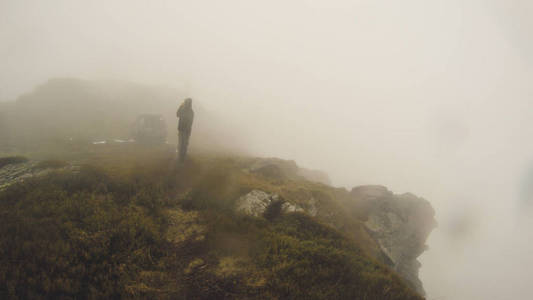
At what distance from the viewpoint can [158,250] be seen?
10.6 m

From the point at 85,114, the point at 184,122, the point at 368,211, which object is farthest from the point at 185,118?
the point at 85,114

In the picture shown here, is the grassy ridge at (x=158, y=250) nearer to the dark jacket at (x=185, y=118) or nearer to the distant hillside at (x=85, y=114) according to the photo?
the dark jacket at (x=185, y=118)

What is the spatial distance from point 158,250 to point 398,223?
92.5 ft

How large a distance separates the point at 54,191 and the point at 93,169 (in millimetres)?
4758

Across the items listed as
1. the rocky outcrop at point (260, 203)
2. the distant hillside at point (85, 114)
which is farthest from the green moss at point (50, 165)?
the distant hillside at point (85, 114)

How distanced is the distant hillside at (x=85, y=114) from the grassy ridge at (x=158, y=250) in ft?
118

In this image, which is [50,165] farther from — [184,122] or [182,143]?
[184,122]

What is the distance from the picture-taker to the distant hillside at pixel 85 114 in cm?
4381

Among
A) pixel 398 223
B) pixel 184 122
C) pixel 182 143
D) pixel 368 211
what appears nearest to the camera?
pixel 184 122

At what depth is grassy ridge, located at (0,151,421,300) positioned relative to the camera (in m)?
8.39

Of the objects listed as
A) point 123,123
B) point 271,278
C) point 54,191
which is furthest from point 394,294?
point 123,123

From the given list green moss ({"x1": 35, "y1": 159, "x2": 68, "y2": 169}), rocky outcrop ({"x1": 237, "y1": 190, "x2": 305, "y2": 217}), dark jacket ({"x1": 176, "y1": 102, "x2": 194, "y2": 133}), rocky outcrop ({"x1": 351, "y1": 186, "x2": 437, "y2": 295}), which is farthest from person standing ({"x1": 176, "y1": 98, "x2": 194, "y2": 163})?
rocky outcrop ({"x1": 351, "y1": 186, "x2": 437, "y2": 295})

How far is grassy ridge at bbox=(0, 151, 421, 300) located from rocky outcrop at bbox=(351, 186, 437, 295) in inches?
508

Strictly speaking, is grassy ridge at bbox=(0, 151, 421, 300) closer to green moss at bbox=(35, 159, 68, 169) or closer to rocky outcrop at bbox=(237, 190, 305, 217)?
rocky outcrop at bbox=(237, 190, 305, 217)
